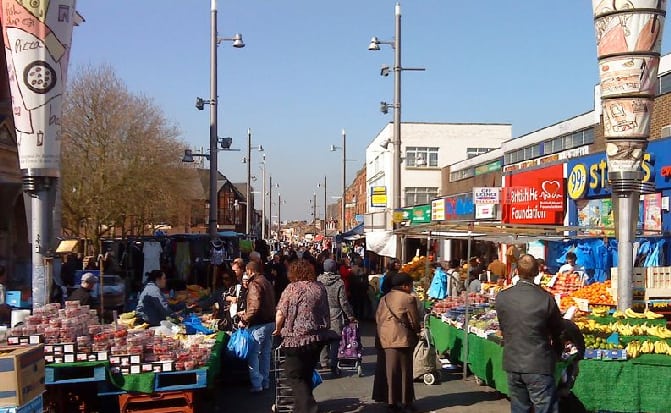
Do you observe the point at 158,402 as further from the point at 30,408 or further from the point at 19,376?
the point at 19,376

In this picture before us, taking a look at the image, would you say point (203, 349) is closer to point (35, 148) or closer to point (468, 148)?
point (35, 148)

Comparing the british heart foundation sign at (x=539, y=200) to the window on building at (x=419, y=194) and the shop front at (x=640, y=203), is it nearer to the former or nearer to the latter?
the shop front at (x=640, y=203)

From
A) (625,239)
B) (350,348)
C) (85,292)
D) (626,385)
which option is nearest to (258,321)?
(350,348)

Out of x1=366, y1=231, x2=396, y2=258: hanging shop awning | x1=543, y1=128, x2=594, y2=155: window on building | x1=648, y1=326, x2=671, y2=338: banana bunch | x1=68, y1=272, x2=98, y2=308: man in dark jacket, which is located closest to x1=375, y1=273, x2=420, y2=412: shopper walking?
x1=648, y1=326, x2=671, y2=338: banana bunch

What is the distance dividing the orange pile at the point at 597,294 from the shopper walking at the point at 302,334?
5547mm

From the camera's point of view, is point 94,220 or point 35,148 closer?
point 35,148

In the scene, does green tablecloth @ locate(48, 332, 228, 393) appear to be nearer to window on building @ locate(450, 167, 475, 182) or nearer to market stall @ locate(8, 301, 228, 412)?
market stall @ locate(8, 301, 228, 412)

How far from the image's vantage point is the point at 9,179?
22.4m

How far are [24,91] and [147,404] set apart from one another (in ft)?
14.4

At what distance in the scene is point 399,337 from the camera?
8023mm

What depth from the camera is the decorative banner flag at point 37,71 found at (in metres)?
8.91

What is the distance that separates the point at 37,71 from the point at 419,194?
Result: 50824 millimetres

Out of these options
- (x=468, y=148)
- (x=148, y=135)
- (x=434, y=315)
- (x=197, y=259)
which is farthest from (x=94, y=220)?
(x=468, y=148)

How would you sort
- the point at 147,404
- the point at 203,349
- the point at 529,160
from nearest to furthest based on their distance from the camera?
the point at 147,404
the point at 203,349
the point at 529,160
